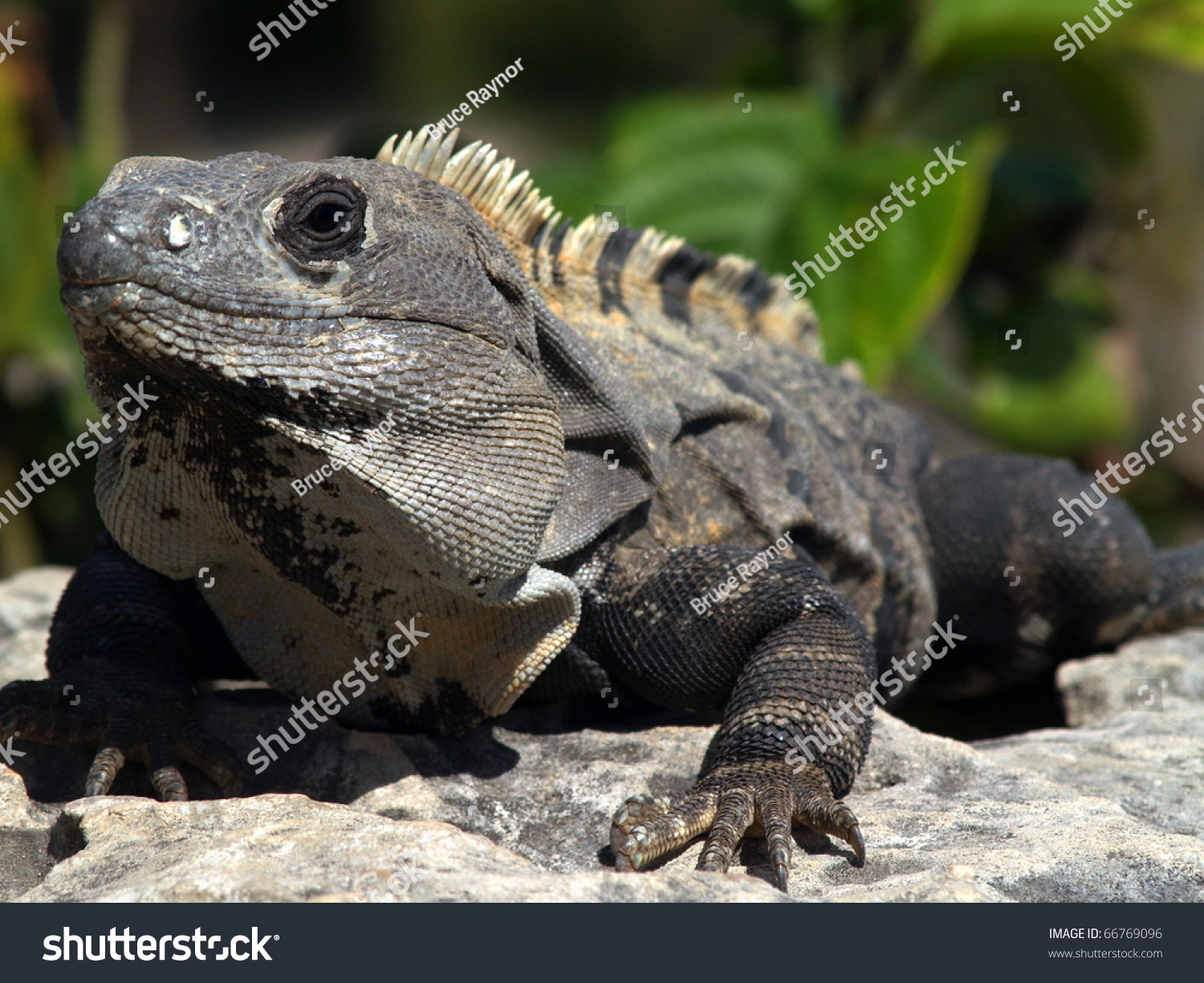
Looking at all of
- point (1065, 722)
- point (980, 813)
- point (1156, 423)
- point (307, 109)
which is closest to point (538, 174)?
point (1065, 722)

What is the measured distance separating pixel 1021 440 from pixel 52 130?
6782 mm

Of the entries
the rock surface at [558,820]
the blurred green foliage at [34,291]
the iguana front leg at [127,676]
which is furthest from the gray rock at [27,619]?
the blurred green foliage at [34,291]

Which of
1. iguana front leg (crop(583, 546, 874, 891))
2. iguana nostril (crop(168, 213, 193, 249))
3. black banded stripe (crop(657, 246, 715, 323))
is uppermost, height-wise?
black banded stripe (crop(657, 246, 715, 323))

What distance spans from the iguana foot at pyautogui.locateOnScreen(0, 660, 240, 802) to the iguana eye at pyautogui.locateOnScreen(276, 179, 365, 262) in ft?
5.16

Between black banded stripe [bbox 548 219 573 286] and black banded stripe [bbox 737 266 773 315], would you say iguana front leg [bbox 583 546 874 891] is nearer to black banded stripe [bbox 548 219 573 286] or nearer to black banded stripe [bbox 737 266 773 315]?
black banded stripe [bbox 548 219 573 286]

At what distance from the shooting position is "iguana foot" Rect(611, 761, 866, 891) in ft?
10.6

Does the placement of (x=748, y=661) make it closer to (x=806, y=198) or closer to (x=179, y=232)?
(x=179, y=232)

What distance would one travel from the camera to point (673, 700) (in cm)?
411

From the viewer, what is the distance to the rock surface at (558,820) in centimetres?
284

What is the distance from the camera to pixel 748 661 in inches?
157

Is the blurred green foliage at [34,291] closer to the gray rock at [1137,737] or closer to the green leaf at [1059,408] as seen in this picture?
the gray rock at [1137,737]

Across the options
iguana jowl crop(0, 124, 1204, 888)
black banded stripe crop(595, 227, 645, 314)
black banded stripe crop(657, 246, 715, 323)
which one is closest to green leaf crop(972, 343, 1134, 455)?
iguana jowl crop(0, 124, 1204, 888)

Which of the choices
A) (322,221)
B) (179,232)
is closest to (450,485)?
(322,221)

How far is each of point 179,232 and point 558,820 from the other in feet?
6.15
